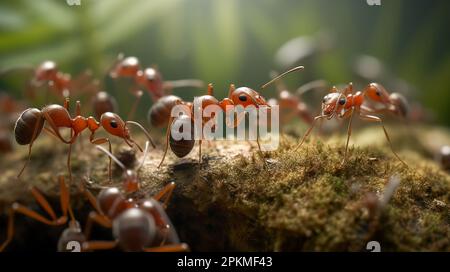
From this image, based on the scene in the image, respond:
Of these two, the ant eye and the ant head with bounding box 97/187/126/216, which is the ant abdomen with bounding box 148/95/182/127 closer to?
the ant eye

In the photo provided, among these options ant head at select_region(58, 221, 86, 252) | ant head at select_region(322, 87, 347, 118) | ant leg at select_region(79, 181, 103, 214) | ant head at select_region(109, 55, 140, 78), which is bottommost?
ant head at select_region(58, 221, 86, 252)

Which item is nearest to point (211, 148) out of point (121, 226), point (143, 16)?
point (121, 226)

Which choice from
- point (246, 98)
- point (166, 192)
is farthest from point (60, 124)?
point (246, 98)

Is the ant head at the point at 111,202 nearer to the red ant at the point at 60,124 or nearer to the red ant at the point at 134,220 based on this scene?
the red ant at the point at 134,220

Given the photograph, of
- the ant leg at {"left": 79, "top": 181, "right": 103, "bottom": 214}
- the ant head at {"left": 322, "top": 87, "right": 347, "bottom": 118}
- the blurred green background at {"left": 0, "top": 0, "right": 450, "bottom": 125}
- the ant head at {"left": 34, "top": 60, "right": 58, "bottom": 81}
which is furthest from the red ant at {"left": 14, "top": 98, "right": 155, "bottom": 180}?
the blurred green background at {"left": 0, "top": 0, "right": 450, "bottom": 125}

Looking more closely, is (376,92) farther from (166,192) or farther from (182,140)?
(166,192)
